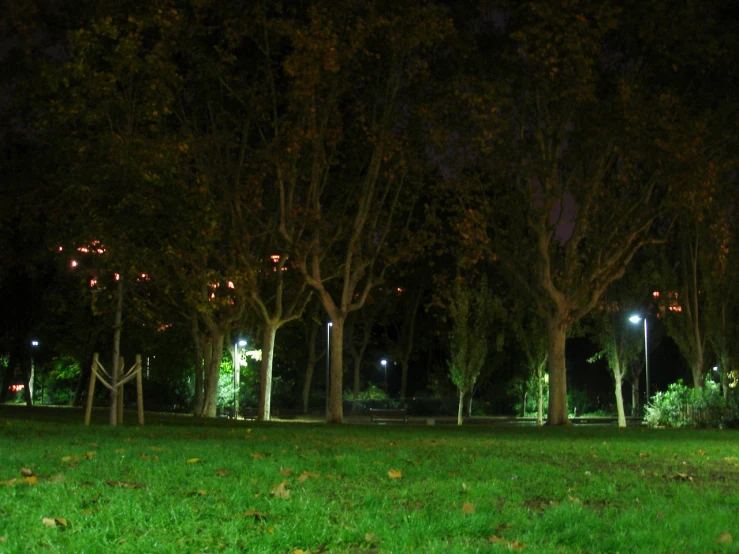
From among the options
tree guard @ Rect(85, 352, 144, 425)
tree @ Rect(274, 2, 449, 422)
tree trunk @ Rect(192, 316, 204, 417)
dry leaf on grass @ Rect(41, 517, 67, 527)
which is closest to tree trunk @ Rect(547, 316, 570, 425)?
tree @ Rect(274, 2, 449, 422)

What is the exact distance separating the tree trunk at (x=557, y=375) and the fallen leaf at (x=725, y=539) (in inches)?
935

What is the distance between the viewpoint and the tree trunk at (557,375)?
3056cm

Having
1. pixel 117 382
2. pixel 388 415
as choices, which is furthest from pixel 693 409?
pixel 117 382

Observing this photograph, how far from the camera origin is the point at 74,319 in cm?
4962

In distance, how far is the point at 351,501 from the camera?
8.20 metres

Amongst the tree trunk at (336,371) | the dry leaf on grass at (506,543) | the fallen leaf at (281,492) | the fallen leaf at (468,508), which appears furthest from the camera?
the tree trunk at (336,371)

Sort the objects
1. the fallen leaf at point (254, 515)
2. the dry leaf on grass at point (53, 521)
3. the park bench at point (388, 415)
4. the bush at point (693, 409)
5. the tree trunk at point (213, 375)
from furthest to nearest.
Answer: the park bench at point (388, 415)
the tree trunk at point (213, 375)
the bush at point (693, 409)
the fallen leaf at point (254, 515)
the dry leaf on grass at point (53, 521)

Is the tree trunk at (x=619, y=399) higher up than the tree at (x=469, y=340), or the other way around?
the tree at (x=469, y=340)

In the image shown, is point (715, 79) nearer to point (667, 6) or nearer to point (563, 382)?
point (667, 6)

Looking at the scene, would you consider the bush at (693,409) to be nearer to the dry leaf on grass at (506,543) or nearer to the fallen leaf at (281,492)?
the fallen leaf at (281,492)

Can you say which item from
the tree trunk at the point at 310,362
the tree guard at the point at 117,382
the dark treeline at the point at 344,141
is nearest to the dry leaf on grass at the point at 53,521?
the tree guard at the point at 117,382

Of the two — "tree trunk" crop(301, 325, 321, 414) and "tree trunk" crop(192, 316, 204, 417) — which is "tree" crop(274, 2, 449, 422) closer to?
"tree trunk" crop(192, 316, 204, 417)

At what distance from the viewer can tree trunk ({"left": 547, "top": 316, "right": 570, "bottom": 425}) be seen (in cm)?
3056

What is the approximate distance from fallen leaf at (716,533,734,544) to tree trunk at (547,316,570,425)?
23.7m
